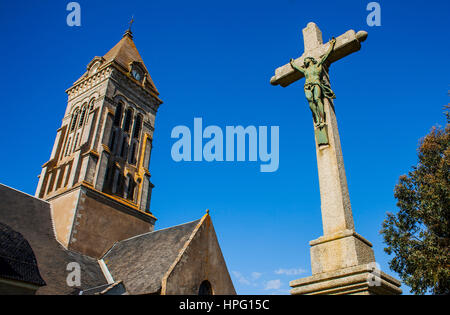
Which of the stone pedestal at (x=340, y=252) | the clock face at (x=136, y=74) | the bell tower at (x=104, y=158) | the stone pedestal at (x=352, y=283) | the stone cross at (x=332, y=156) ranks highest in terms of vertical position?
the clock face at (x=136, y=74)

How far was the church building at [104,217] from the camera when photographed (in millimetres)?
15156

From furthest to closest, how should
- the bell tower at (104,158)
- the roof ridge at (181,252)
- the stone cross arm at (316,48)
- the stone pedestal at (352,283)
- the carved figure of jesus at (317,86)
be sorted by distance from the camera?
the bell tower at (104,158), the roof ridge at (181,252), the stone cross arm at (316,48), the carved figure of jesus at (317,86), the stone pedestal at (352,283)

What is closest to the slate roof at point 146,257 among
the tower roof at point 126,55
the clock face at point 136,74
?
the clock face at point 136,74

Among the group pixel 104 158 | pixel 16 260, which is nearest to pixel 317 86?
pixel 16 260

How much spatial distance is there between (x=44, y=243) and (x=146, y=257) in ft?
18.9

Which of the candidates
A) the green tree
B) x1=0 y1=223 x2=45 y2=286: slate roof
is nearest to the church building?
x1=0 y1=223 x2=45 y2=286: slate roof

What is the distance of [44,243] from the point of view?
18.4 metres

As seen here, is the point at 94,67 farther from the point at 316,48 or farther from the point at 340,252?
the point at 340,252

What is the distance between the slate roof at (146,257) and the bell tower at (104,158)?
1.87 m

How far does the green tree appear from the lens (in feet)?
45.0

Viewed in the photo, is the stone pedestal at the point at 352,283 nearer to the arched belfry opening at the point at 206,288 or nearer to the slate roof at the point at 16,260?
the slate roof at the point at 16,260

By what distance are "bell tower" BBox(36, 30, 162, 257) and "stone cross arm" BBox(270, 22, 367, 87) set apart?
1745 centimetres
